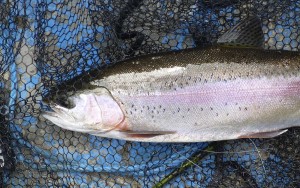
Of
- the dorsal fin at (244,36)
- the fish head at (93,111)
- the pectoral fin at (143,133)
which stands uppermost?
the dorsal fin at (244,36)

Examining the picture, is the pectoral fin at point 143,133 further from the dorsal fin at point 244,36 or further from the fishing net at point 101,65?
the dorsal fin at point 244,36

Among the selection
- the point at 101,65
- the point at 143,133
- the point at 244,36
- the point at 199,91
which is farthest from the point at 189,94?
the point at 101,65

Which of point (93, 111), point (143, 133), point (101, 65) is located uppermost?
point (101, 65)

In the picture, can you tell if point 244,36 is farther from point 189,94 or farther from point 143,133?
point 143,133

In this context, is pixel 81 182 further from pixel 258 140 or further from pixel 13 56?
pixel 258 140

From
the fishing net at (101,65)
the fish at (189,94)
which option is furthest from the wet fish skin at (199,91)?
the fishing net at (101,65)

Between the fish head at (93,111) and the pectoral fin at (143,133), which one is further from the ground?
the fish head at (93,111)

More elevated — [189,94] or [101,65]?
[101,65]

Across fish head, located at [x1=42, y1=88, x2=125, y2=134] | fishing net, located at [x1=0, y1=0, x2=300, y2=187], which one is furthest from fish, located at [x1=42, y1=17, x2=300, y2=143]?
fishing net, located at [x1=0, y1=0, x2=300, y2=187]
